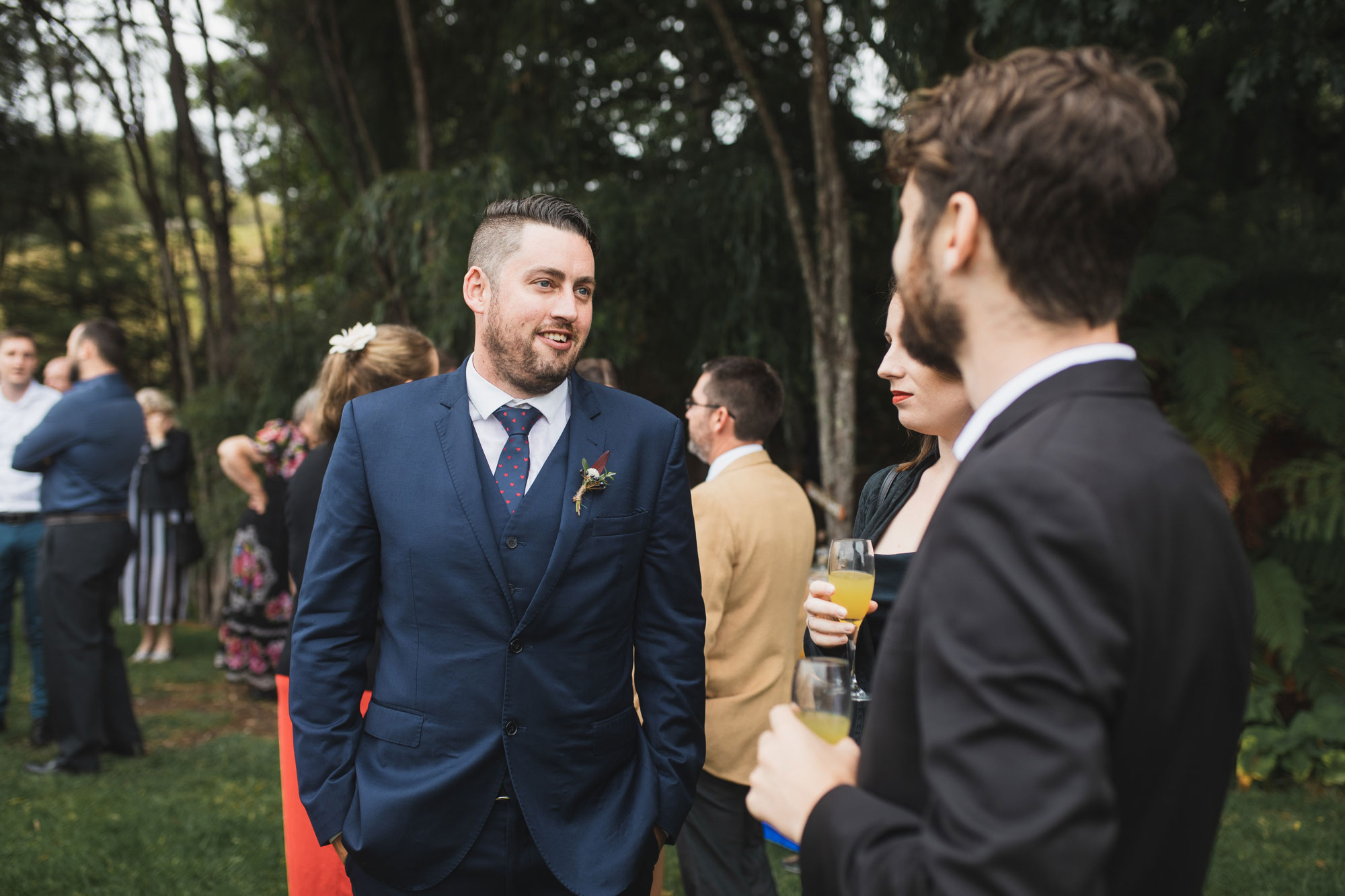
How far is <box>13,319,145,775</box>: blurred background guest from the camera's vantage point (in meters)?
5.33

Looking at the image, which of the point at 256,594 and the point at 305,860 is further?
the point at 256,594

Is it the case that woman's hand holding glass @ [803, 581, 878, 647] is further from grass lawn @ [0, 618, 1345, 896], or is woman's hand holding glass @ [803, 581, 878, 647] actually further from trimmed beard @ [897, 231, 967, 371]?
grass lawn @ [0, 618, 1345, 896]

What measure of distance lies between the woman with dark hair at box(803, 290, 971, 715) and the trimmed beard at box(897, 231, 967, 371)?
3.30 ft

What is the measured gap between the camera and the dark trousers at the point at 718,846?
332cm

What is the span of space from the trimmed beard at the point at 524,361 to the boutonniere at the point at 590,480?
22 cm

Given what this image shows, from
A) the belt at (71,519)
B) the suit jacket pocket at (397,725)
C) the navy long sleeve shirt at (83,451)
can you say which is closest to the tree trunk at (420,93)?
the navy long sleeve shirt at (83,451)

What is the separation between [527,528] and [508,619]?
0.67 feet

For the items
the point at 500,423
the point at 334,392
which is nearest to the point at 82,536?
the point at 334,392

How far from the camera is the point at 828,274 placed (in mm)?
5836

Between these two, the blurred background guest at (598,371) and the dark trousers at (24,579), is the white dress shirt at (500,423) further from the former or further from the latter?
the dark trousers at (24,579)

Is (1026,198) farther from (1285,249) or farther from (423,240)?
(423,240)

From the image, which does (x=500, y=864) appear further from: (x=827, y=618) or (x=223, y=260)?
(x=223, y=260)

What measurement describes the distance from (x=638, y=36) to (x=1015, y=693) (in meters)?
7.65

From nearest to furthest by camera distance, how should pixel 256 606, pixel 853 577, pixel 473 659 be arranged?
1. pixel 473 659
2. pixel 853 577
3. pixel 256 606
